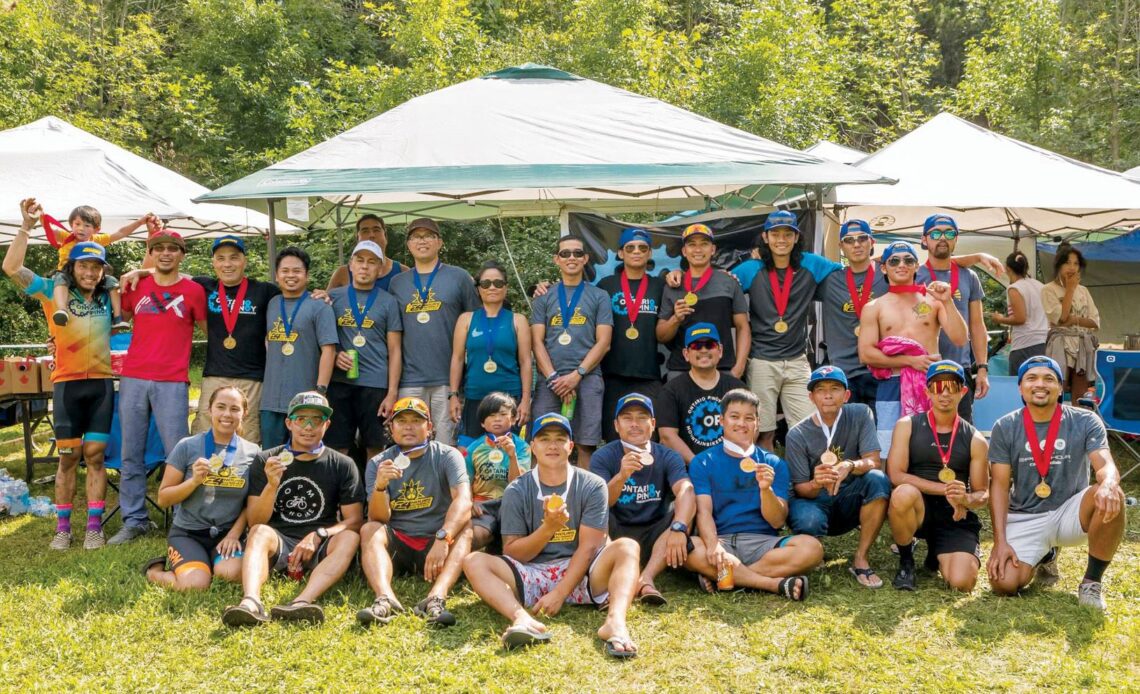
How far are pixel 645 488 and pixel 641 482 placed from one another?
0.14 ft

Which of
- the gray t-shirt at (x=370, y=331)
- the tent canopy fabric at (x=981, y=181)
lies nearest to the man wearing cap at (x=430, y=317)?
the gray t-shirt at (x=370, y=331)

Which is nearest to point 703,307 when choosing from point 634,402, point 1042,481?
point 634,402

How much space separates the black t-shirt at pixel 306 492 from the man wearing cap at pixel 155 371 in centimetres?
142

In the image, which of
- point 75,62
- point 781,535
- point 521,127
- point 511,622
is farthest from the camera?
point 75,62

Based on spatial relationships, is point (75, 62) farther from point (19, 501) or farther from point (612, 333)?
point (612, 333)

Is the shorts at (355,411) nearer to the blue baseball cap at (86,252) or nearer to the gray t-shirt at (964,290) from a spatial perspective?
the blue baseball cap at (86,252)

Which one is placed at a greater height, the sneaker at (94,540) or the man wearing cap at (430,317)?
the man wearing cap at (430,317)

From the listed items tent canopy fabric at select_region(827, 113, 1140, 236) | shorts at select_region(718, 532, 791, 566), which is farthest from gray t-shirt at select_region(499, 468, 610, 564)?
tent canopy fabric at select_region(827, 113, 1140, 236)

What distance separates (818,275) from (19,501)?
6.36 metres

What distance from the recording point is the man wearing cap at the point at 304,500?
493 centimetres

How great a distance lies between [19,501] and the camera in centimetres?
712

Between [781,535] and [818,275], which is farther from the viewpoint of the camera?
[818,275]

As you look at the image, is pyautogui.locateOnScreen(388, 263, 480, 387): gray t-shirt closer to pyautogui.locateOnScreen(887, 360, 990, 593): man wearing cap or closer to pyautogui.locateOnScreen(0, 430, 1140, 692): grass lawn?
pyautogui.locateOnScreen(0, 430, 1140, 692): grass lawn

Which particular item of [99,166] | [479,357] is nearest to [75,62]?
[99,166]
